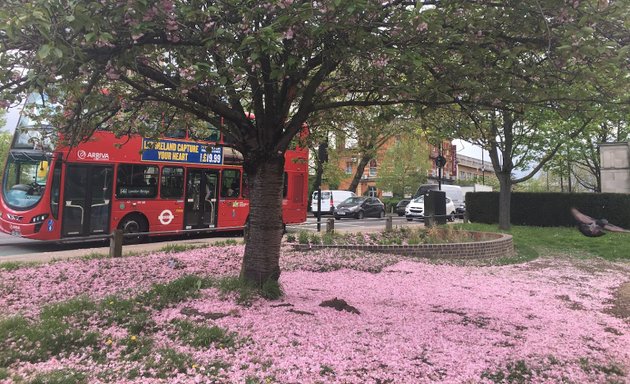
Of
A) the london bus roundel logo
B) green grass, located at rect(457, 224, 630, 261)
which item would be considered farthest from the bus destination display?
green grass, located at rect(457, 224, 630, 261)

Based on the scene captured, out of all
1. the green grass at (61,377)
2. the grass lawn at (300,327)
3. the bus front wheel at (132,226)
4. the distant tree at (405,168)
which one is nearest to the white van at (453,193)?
the distant tree at (405,168)

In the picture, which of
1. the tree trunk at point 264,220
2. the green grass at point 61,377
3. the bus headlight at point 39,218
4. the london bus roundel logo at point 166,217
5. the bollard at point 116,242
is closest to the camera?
the green grass at point 61,377

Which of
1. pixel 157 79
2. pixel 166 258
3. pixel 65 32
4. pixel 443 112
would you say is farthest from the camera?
pixel 166 258

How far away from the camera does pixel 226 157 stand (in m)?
15.3

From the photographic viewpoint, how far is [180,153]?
14.0 metres

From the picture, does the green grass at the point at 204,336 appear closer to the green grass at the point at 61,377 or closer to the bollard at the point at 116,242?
the green grass at the point at 61,377

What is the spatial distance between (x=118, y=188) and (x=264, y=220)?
861 cm

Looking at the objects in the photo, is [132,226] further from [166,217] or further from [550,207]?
[550,207]

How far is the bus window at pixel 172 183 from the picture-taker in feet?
44.8

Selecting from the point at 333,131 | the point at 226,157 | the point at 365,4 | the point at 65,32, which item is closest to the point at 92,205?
the point at 226,157

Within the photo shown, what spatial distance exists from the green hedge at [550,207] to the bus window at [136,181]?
1454 centimetres

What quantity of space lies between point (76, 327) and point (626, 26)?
5922 millimetres

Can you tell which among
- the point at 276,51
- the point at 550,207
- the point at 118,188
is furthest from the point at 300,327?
the point at 550,207

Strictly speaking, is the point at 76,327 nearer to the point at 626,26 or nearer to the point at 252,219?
the point at 252,219
